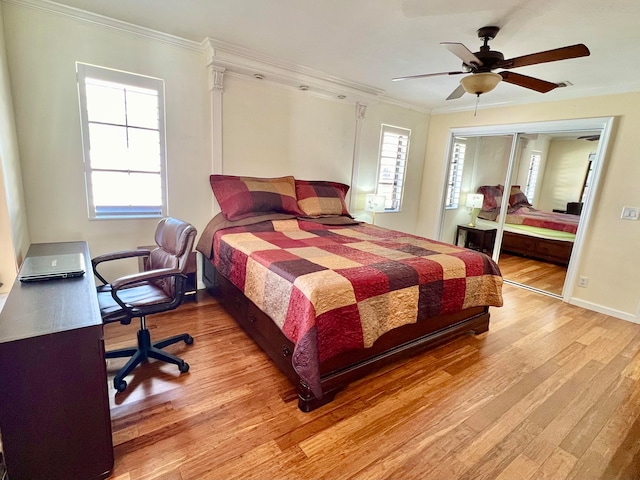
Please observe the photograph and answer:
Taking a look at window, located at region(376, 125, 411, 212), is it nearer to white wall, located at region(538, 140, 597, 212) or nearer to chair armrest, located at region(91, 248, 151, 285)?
white wall, located at region(538, 140, 597, 212)

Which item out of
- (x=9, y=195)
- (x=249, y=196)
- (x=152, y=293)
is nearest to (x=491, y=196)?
(x=249, y=196)

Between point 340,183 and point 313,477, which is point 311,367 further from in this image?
point 340,183

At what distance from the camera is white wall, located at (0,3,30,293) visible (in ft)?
5.83

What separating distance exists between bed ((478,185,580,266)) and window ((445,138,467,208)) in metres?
0.38

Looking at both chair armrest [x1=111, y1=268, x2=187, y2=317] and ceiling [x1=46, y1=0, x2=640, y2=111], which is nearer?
chair armrest [x1=111, y1=268, x2=187, y2=317]

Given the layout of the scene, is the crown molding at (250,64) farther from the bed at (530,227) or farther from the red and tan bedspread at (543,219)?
the red and tan bedspread at (543,219)

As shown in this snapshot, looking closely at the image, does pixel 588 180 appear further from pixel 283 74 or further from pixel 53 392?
pixel 53 392

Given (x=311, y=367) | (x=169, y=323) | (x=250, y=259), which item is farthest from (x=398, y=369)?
(x=169, y=323)

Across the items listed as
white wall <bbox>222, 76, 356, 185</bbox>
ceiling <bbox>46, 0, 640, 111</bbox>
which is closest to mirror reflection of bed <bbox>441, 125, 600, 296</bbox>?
ceiling <bbox>46, 0, 640, 111</bbox>

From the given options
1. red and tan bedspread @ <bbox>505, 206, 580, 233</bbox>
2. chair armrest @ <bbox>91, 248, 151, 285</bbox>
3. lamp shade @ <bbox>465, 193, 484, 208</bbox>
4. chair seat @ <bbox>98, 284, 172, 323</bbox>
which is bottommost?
chair seat @ <bbox>98, 284, 172, 323</bbox>

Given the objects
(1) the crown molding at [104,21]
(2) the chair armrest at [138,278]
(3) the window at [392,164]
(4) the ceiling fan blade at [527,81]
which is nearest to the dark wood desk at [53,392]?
(2) the chair armrest at [138,278]

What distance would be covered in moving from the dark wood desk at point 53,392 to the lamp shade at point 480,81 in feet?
8.59

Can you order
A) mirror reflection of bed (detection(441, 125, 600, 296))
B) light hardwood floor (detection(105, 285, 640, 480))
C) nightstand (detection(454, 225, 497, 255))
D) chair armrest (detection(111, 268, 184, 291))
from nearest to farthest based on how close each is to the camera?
light hardwood floor (detection(105, 285, 640, 480))
chair armrest (detection(111, 268, 184, 291))
mirror reflection of bed (detection(441, 125, 600, 296))
nightstand (detection(454, 225, 497, 255))

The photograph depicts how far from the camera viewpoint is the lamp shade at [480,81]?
2.12m
